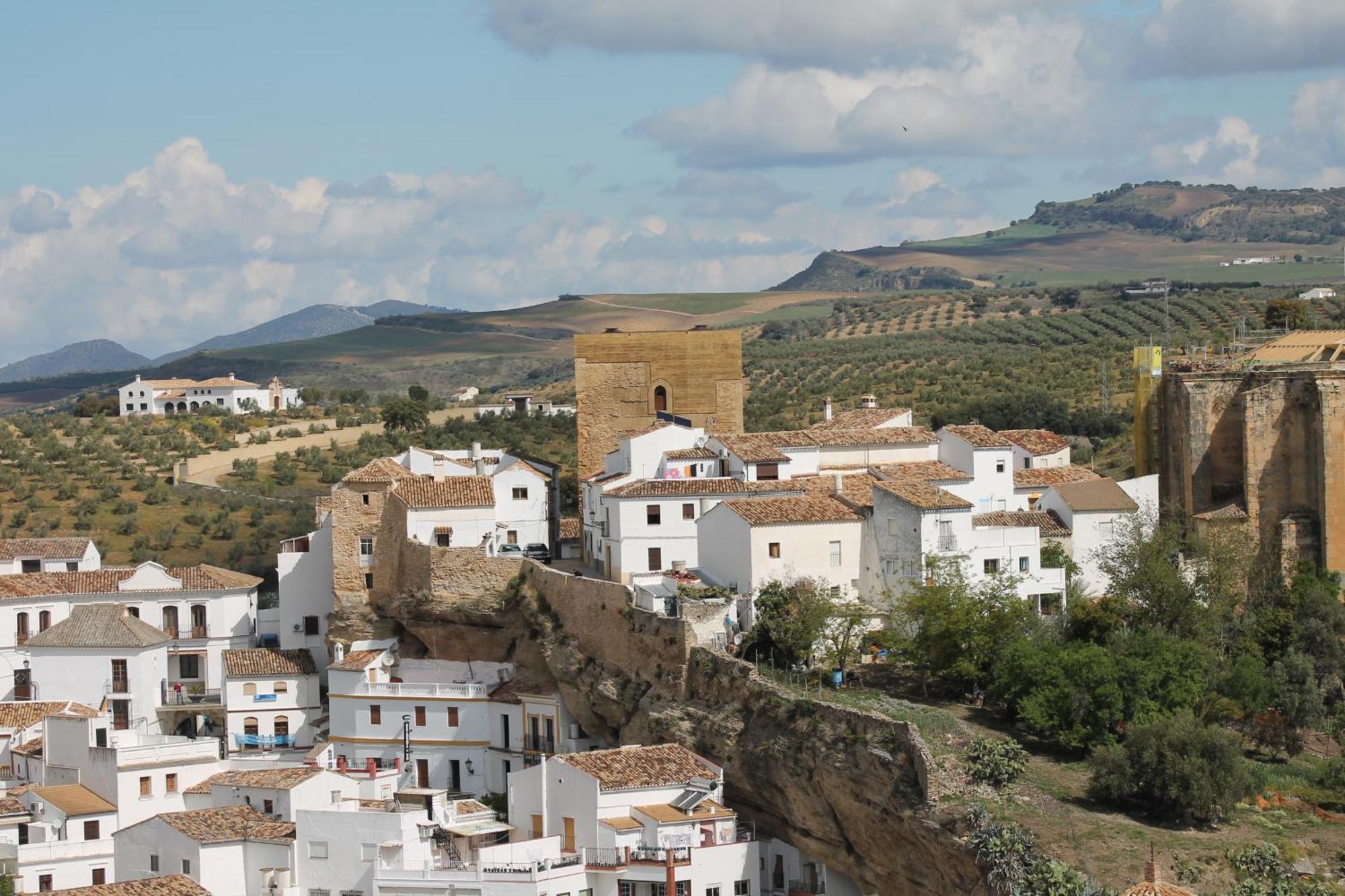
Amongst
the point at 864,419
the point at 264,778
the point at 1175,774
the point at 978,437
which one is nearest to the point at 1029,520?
the point at 978,437

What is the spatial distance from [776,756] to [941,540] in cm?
708

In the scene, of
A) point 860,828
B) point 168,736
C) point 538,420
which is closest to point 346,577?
point 168,736

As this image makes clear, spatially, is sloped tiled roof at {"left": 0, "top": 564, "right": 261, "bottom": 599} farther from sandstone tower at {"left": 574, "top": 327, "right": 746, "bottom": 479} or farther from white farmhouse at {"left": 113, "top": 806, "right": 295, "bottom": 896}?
white farmhouse at {"left": 113, "top": 806, "right": 295, "bottom": 896}

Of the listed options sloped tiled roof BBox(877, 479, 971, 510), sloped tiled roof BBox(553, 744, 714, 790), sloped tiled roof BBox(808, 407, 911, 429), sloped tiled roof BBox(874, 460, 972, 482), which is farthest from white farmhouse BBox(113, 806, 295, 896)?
sloped tiled roof BBox(808, 407, 911, 429)

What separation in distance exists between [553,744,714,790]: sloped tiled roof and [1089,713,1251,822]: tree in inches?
311

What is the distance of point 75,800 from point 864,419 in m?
21.6

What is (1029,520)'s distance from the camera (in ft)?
151

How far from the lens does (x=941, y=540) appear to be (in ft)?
143

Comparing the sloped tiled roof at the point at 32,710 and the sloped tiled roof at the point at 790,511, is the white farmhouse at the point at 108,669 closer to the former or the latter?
the sloped tiled roof at the point at 32,710

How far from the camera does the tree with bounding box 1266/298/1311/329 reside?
6750cm

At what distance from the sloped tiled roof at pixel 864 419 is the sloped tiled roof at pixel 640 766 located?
44.2 feet

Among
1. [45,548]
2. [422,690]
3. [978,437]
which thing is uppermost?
[978,437]

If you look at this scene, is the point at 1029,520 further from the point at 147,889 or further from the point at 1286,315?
the point at 1286,315

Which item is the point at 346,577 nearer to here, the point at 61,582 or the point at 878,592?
the point at 61,582
